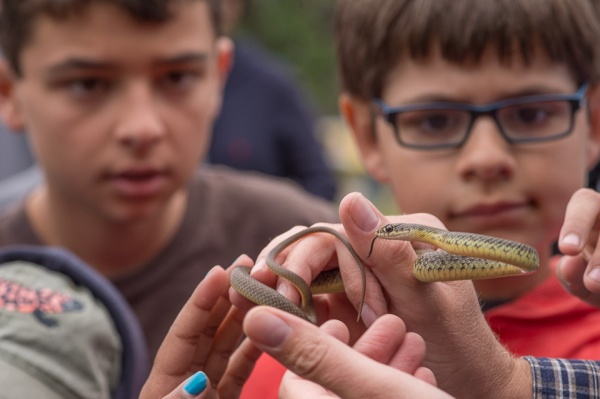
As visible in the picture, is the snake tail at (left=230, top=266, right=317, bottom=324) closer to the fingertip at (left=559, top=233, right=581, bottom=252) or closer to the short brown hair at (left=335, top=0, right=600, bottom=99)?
the fingertip at (left=559, top=233, right=581, bottom=252)

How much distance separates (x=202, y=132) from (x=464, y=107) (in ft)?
4.68

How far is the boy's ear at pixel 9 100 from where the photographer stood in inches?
157

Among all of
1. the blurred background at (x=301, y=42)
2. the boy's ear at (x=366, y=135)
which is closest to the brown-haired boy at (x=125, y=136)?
the boy's ear at (x=366, y=135)

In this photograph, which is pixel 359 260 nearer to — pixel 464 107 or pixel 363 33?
pixel 464 107

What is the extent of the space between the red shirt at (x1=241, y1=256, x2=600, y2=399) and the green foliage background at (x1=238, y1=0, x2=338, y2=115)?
778 inches

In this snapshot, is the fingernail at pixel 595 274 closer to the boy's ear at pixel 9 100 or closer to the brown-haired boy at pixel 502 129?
the brown-haired boy at pixel 502 129

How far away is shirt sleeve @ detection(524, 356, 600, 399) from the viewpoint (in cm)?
202

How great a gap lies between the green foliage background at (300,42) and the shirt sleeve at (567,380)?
20.3m

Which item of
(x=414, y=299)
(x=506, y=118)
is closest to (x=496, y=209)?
(x=506, y=118)

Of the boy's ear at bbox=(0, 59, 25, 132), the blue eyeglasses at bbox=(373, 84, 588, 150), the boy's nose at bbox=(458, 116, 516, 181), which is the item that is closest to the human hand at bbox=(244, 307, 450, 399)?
the boy's nose at bbox=(458, 116, 516, 181)

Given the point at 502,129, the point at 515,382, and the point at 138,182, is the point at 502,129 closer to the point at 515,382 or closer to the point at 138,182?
the point at 515,382

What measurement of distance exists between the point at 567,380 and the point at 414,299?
0.44 m

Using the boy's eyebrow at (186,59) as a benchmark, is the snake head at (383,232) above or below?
above

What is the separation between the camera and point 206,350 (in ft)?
7.39
